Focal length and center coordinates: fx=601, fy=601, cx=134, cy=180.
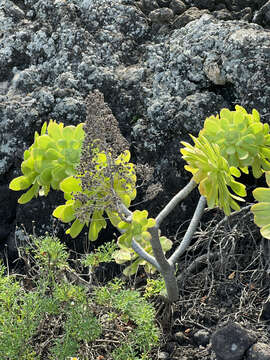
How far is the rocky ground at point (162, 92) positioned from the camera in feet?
6.83

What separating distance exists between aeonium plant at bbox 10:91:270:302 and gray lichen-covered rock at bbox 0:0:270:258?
1.38 feet

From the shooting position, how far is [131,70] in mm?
2523

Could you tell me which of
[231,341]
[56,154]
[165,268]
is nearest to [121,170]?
[56,154]

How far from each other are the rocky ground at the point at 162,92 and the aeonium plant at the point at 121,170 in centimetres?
21

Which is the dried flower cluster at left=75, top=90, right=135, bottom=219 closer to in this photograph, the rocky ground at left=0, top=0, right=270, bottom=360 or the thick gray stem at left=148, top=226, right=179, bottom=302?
the thick gray stem at left=148, top=226, right=179, bottom=302

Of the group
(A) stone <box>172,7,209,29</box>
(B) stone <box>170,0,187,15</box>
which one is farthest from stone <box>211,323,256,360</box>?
(B) stone <box>170,0,187,15</box>

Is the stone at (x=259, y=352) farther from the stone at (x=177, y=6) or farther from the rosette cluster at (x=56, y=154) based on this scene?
the stone at (x=177, y=6)

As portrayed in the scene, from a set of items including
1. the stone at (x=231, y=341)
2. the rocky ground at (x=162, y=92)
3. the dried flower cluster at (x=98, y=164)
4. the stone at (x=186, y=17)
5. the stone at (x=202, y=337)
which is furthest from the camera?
the stone at (x=186, y=17)

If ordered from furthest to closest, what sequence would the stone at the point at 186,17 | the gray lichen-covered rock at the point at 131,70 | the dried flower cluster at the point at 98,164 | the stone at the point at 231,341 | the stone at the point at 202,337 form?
the stone at the point at 186,17 < the gray lichen-covered rock at the point at 131,70 < the stone at the point at 202,337 < the stone at the point at 231,341 < the dried flower cluster at the point at 98,164

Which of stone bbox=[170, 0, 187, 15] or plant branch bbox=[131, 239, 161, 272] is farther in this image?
stone bbox=[170, 0, 187, 15]

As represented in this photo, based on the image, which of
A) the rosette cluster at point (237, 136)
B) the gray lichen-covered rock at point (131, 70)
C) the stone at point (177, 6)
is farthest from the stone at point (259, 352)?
the stone at point (177, 6)

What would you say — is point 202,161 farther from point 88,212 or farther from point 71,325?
point 71,325

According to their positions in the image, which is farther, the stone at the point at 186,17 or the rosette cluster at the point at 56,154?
the stone at the point at 186,17

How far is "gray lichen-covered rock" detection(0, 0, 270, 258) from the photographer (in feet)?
7.63
